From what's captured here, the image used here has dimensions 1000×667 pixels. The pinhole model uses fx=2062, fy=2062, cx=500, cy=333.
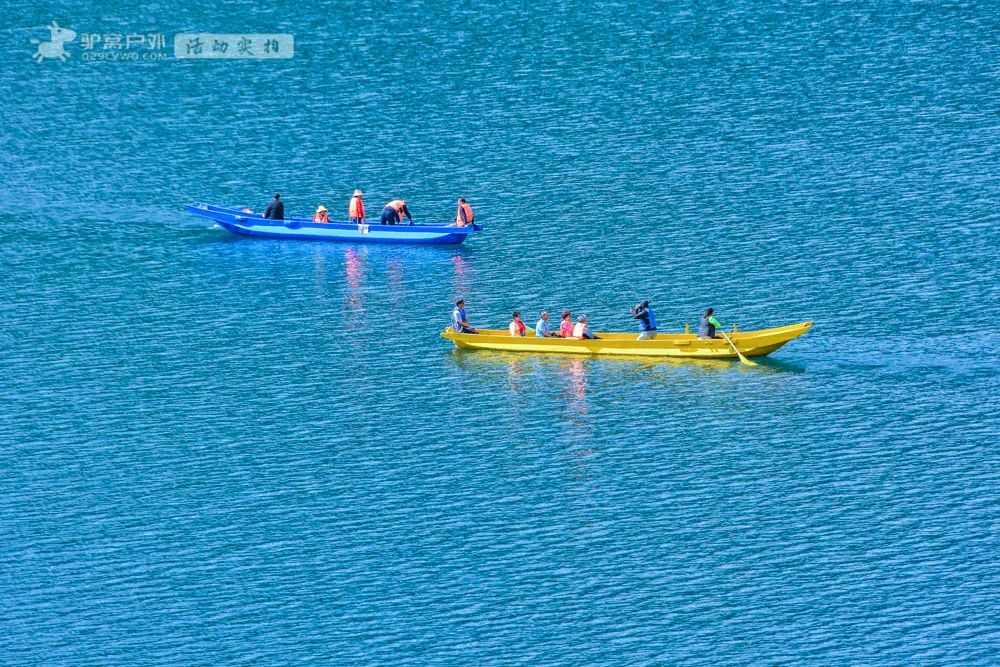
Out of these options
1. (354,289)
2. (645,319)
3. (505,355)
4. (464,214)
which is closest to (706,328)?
(645,319)

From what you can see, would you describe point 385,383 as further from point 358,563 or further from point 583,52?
point 583,52

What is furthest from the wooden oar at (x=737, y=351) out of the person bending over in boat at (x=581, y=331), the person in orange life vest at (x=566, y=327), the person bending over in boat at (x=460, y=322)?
the person bending over in boat at (x=460, y=322)

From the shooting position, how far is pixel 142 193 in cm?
11119

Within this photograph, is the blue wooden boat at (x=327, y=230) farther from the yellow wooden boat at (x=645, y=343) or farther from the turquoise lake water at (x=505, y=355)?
the yellow wooden boat at (x=645, y=343)

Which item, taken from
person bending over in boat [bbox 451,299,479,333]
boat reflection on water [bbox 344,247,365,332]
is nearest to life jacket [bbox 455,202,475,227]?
boat reflection on water [bbox 344,247,365,332]

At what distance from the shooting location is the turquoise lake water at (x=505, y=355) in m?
66.9

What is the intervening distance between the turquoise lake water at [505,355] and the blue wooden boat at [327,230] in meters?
0.91

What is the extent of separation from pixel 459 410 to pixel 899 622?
2277cm

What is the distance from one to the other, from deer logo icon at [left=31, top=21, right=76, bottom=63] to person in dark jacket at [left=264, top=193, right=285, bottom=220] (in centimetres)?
3473

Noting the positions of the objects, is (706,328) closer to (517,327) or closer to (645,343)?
(645,343)

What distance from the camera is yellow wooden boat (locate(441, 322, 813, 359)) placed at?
84125 mm

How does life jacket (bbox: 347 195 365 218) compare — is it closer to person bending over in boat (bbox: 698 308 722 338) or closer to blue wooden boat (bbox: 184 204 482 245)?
blue wooden boat (bbox: 184 204 482 245)

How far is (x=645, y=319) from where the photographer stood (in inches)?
3378

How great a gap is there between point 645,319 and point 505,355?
6215mm
